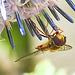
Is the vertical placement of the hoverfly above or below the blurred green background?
above

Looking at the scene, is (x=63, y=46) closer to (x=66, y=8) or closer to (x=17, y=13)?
(x=17, y=13)

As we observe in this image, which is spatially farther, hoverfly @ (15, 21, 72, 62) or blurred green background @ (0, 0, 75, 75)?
blurred green background @ (0, 0, 75, 75)

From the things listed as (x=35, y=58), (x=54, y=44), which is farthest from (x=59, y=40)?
(x=35, y=58)

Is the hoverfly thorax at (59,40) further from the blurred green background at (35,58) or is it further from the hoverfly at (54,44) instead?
the blurred green background at (35,58)

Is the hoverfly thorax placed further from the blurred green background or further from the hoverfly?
the blurred green background

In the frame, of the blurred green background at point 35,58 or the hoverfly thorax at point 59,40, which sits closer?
the hoverfly thorax at point 59,40

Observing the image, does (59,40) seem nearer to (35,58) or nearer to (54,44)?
(54,44)

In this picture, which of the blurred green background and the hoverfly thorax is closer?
the hoverfly thorax

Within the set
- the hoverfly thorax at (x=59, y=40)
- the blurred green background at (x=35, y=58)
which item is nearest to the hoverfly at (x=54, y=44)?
the hoverfly thorax at (x=59, y=40)

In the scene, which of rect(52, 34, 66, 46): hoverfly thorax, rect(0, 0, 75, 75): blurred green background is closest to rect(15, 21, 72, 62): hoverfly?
rect(52, 34, 66, 46): hoverfly thorax
